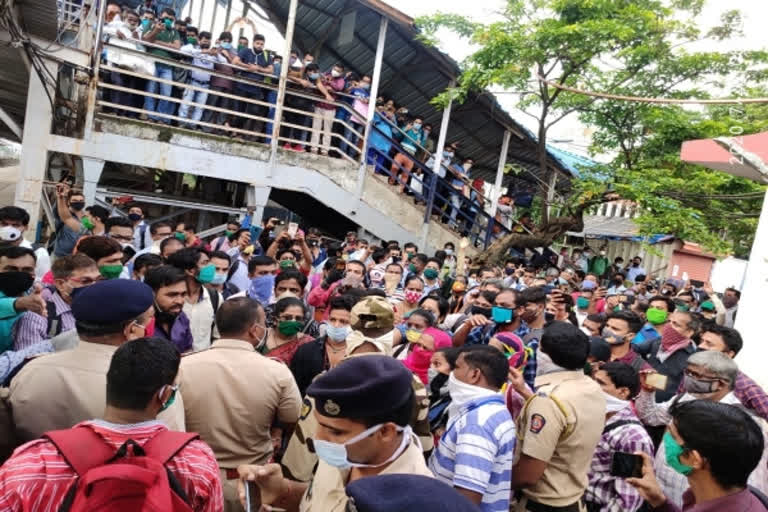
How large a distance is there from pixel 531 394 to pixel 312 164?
8478mm

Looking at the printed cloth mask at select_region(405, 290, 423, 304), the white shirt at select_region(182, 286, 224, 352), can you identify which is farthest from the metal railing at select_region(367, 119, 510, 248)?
the white shirt at select_region(182, 286, 224, 352)

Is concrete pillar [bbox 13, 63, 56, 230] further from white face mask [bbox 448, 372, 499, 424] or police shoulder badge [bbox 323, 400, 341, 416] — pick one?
police shoulder badge [bbox 323, 400, 341, 416]

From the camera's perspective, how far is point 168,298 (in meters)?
3.58

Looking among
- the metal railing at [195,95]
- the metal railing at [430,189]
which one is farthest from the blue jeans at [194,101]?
the metal railing at [430,189]

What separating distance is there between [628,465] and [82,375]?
2.33 m

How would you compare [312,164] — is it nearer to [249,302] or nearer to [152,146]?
[152,146]

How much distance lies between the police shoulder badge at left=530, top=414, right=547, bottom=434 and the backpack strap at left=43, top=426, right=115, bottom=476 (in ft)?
5.79

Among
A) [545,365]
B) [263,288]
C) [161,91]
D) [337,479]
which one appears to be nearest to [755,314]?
[545,365]

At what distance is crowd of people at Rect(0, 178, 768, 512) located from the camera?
1.61 metres

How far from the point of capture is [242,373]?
2592 mm

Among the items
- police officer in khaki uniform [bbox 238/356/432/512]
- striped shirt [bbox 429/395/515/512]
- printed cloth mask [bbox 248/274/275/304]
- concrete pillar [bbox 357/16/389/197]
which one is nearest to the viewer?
police officer in khaki uniform [bbox 238/356/432/512]

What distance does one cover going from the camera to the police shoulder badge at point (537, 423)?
2.55m

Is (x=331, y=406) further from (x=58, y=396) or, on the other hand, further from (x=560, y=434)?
(x=560, y=434)

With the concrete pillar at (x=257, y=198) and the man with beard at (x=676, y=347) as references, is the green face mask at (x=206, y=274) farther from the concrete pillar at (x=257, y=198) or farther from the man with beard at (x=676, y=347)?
the concrete pillar at (x=257, y=198)
